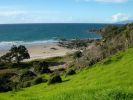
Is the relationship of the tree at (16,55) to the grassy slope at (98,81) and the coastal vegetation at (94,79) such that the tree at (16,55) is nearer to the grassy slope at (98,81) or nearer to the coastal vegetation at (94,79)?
the coastal vegetation at (94,79)

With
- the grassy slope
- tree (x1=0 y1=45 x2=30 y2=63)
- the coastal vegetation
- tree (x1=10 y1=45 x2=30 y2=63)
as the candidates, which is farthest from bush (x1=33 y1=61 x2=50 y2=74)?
tree (x1=0 y1=45 x2=30 y2=63)

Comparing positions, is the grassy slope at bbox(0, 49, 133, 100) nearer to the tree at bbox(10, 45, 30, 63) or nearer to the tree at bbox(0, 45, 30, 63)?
the tree at bbox(10, 45, 30, 63)

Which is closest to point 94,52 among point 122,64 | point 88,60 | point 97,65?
point 88,60

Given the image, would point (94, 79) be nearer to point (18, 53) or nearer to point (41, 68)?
point (41, 68)

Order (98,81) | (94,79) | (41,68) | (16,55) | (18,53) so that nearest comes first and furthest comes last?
1. (98,81)
2. (94,79)
3. (41,68)
4. (16,55)
5. (18,53)

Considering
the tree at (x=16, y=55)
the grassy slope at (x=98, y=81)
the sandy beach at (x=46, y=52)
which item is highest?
the grassy slope at (x=98, y=81)

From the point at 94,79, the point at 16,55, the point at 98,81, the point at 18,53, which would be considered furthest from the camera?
the point at 18,53

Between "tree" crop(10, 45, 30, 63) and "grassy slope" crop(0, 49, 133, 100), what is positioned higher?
"grassy slope" crop(0, 49, 133, 100)

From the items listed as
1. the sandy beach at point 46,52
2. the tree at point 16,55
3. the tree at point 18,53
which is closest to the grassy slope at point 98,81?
the tree at point 18,53

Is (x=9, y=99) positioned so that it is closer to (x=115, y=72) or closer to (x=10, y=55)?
(x=115, y=72)

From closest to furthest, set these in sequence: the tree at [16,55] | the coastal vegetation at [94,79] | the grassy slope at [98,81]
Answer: the coastal vegetation at [94,79], the grassy slope at [98,81], the tree at [16,55]

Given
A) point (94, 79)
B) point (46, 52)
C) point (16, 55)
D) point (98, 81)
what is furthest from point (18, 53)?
point (98, 81)

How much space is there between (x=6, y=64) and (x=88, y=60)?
1902 inches

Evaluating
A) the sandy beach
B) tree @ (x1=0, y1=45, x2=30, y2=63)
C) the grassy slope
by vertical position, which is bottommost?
the sandy beach
